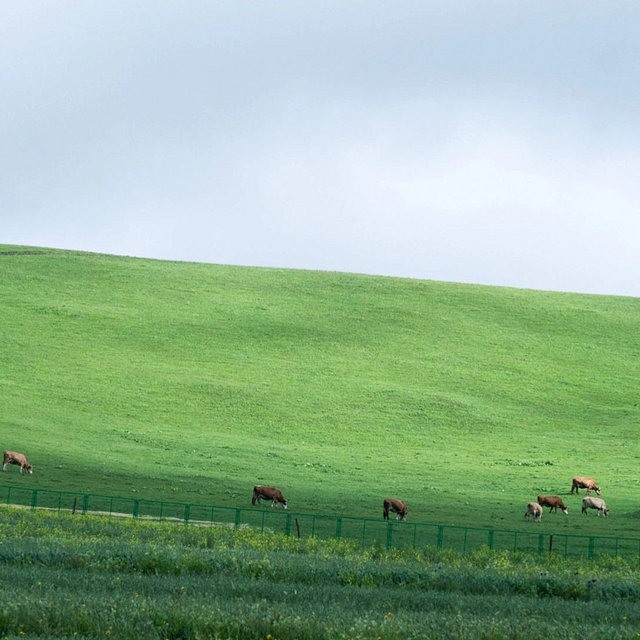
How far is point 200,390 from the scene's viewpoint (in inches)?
2955

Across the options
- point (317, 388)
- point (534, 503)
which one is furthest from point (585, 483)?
point (317, 388)

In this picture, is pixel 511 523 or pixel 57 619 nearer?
pixel 57 619

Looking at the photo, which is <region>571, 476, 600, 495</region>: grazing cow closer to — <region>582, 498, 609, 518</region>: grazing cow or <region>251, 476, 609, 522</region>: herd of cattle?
<region>251, 476, 609, 522</region>: herd of cattle

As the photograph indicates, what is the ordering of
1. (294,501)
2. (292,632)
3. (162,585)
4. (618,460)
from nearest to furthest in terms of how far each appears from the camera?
(292,632)
(162,585)
(294,501)
(618,460)

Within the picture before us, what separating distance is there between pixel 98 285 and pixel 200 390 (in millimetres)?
36346

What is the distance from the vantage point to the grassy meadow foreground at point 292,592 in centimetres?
1495

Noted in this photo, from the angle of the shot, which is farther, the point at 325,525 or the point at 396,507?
the point at 396,507

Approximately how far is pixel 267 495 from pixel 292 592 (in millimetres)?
27819

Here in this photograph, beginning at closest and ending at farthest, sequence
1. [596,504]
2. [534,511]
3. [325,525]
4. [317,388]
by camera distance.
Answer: [325,525], [534,511], [596,504], [317,388]

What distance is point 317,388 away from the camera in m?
78.6

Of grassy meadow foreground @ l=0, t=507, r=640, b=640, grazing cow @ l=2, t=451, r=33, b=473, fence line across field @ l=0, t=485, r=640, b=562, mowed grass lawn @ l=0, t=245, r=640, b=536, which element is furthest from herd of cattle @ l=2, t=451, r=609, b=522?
grassy meadow foreground @ l=0, t=507, r=640, b=640

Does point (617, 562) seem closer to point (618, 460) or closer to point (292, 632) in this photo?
point (292, 632)

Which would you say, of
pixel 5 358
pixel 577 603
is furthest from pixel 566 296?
pixel 577 603

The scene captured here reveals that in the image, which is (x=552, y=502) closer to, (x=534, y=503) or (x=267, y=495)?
(x=534, y=503)
